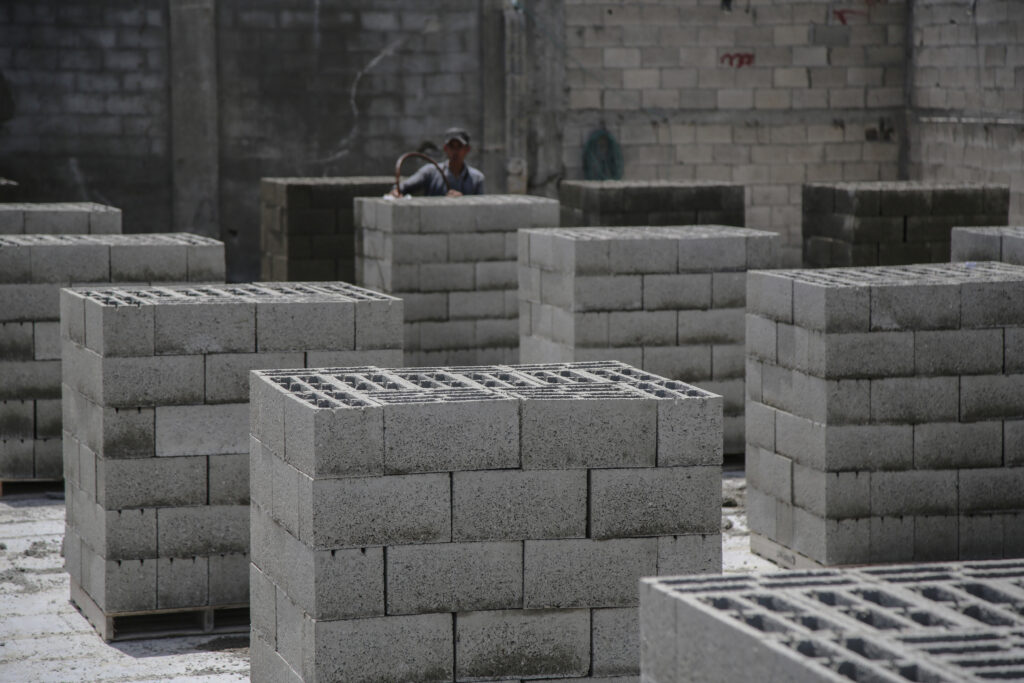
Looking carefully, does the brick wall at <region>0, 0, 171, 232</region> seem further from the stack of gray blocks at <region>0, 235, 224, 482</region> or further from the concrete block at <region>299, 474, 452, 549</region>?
the concrete block at <region>299, 474, 452, 549</region>

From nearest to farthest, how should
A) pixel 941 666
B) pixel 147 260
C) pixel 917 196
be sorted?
pixel 941 666, pixel 147 260, pixel 917 196

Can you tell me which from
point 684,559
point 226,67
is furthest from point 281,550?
point 226,67

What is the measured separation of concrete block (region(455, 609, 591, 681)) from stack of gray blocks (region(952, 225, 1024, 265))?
442 cm

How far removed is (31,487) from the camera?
421 inches

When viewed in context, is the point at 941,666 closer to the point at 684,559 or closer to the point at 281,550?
the point at 684,559

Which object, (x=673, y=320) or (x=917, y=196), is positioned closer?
(x=673, y=320)

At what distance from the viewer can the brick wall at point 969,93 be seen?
17.4 meters

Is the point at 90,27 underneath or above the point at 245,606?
above

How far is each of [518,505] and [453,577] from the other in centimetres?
32

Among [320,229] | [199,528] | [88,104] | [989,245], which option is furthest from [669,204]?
[88,104]

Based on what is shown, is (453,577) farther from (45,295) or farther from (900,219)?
(900,219)

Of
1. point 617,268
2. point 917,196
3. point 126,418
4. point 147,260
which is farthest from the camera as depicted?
point 917,196

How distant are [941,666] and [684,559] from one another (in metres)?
2.26

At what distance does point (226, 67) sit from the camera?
63.0 feet
